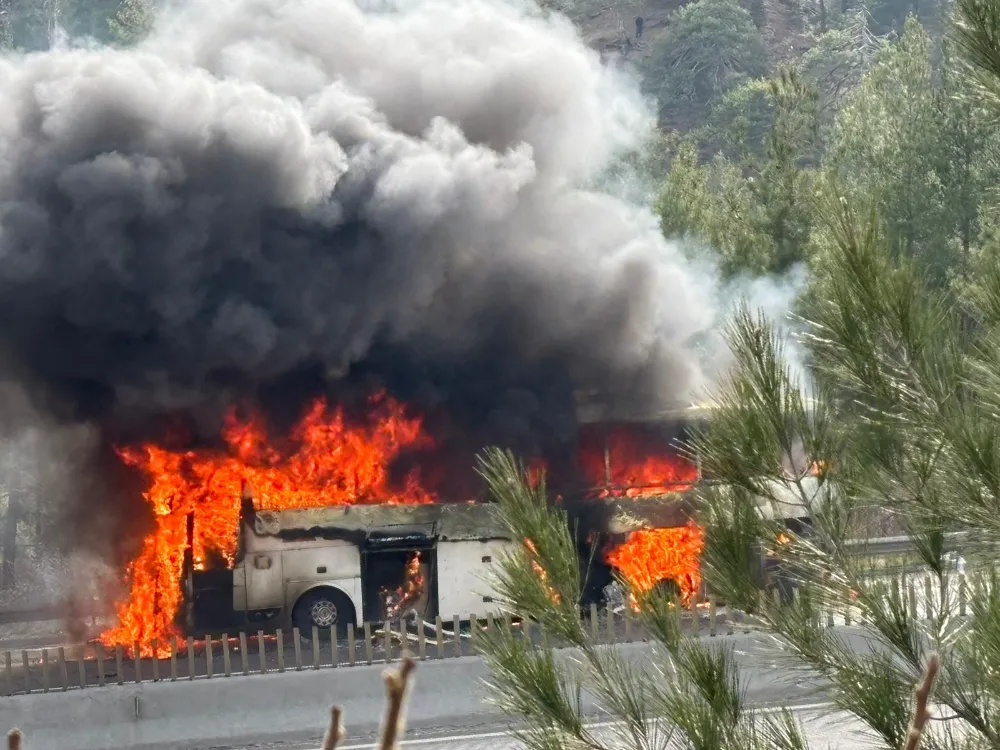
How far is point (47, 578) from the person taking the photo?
30078mm

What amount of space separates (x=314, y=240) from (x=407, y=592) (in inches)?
233

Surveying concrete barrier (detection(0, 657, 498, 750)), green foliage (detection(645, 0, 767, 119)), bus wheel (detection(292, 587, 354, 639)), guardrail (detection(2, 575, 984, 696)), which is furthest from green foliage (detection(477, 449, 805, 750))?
green foliage (detection(645, 0, 767, 119))

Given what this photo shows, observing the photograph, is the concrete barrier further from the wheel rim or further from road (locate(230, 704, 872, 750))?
the wheel rim

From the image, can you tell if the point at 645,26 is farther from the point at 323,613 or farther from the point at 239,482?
the point at 323,613

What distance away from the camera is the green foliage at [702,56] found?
215 feet

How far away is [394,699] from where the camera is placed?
1.87 meters

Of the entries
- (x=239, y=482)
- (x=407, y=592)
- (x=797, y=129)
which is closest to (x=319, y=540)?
(x=407, y=592)

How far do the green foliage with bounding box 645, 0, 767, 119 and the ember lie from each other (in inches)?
2098

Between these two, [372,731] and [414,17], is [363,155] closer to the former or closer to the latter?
[414,17]

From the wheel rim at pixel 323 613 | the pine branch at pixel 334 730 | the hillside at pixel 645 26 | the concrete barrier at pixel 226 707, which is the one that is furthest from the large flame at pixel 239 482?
the hillside at pixel 645 26

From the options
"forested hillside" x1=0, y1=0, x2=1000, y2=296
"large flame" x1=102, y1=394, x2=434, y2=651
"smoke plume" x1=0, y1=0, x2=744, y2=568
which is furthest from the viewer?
"forested hillside" x1=0, y1=0, x2=1000, y2=296

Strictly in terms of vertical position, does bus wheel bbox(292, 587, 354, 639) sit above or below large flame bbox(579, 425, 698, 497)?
below

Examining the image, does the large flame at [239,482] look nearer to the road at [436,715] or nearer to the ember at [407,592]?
the ember at [407,592]

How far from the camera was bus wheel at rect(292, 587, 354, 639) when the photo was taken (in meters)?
14.1
